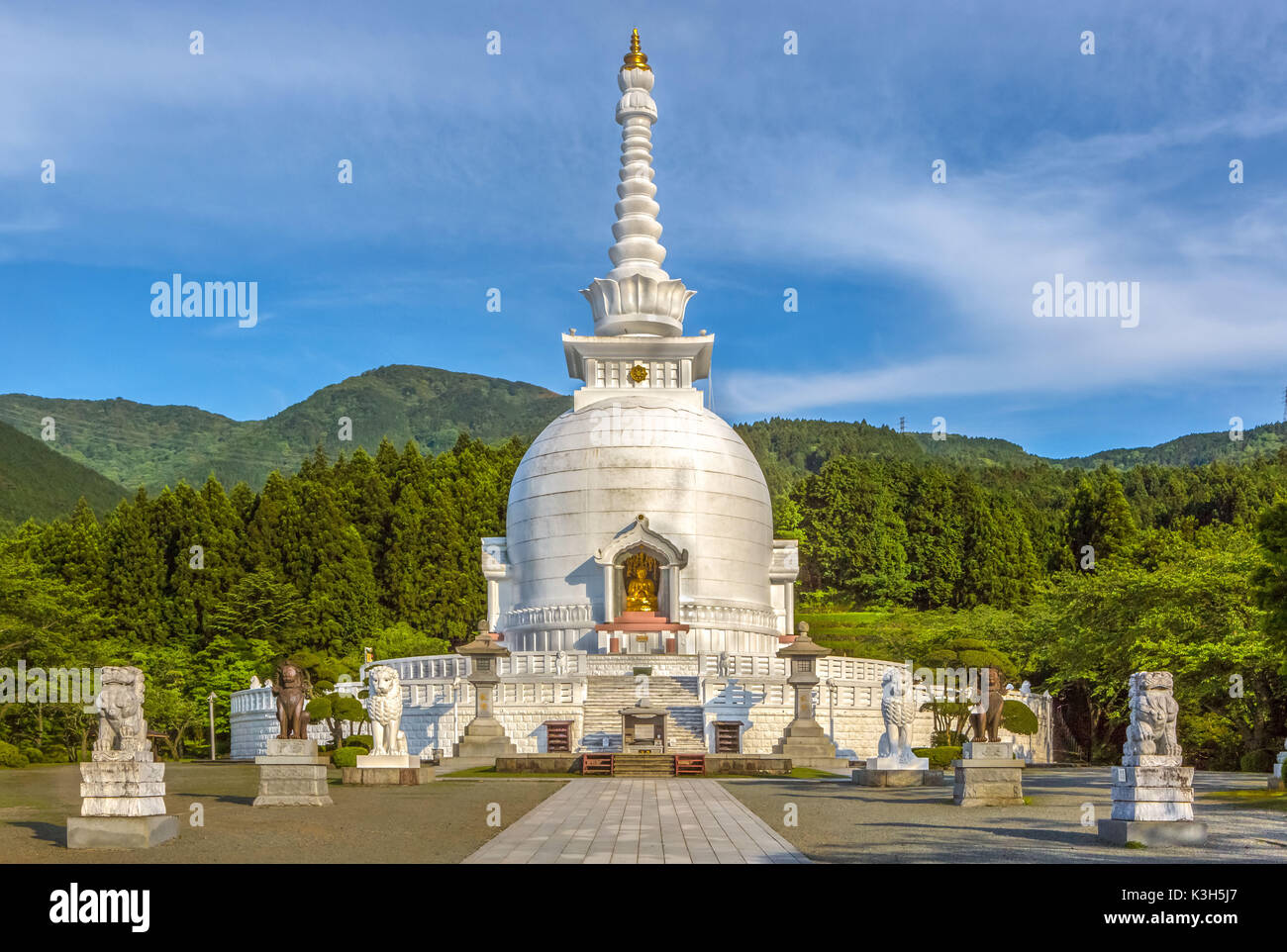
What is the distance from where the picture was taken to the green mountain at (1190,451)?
176250mm

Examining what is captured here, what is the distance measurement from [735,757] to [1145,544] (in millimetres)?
47940

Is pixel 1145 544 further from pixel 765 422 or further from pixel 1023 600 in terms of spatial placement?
pixel 765 422

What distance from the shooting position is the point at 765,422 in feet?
565

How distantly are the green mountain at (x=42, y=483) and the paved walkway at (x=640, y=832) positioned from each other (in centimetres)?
11967

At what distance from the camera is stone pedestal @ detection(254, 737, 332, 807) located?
81.5 feet

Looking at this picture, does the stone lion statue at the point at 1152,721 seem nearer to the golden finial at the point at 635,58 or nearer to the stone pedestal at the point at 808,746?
the stone pedestal at the point at 808,746

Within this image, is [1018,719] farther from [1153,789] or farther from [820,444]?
[820,444]

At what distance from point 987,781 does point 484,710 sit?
68.1 feet

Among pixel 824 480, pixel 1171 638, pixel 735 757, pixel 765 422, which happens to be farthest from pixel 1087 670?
pixel 765 422

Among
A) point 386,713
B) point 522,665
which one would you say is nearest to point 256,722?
point 522,665

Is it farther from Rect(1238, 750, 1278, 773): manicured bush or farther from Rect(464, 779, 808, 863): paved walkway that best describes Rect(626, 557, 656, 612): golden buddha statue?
Rect(464, 779, 808, 863): paved walkway

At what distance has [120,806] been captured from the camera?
1798cm

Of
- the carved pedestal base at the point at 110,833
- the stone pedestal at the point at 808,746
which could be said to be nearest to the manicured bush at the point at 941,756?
the stone pedestal at the point at 808,746

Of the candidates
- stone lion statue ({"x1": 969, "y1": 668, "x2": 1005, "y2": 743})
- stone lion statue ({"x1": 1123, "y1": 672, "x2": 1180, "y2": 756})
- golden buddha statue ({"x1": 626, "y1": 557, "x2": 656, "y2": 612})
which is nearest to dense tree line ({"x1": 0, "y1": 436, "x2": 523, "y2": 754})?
golden buddha statue ({"x1": 626, "y1": 557, "x2": 656, "y2": 612})
